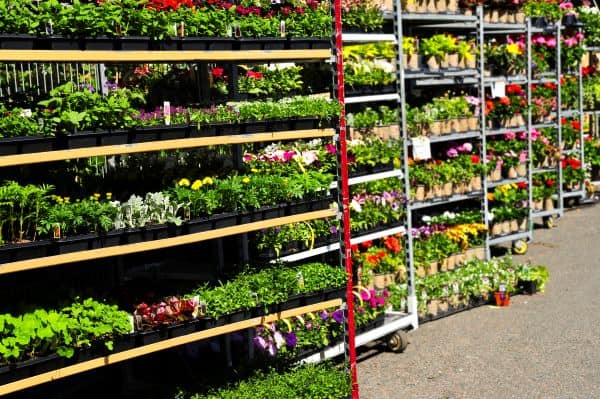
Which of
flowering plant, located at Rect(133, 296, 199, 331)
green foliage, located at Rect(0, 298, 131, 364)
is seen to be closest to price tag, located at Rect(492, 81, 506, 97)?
flowering plant, located at Rect(133, 296, 199, 331)

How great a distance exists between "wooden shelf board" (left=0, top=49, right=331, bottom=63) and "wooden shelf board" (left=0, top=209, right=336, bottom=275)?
1.19 metres

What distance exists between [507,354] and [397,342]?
43.7 inches

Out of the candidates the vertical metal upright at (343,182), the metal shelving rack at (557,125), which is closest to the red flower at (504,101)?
the metal shelving rack at (557,125)

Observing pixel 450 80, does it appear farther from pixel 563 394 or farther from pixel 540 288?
pixel 563 394

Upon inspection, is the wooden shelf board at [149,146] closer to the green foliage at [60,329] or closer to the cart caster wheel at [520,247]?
the green foliage at [60,329]

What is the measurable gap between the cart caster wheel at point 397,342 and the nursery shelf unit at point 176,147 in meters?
2.01

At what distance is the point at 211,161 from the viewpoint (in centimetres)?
731

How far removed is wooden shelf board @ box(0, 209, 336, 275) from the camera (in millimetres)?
5266

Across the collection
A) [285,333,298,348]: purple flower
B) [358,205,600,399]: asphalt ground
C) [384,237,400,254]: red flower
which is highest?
[384,237,400,254]: red flower

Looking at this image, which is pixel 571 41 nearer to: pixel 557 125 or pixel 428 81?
pixel 557 125

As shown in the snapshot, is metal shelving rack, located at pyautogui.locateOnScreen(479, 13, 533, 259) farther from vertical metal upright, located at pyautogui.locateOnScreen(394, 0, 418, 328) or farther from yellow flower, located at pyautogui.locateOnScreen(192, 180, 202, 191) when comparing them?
yellow flower, located at pyautogui.locateOnScreen(192, 180, 202, 191)

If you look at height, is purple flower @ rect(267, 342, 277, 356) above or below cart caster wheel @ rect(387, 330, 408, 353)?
above

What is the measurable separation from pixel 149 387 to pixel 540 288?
5930 mm

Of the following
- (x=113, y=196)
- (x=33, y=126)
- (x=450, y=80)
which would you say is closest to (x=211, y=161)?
(x=113, y=196)
